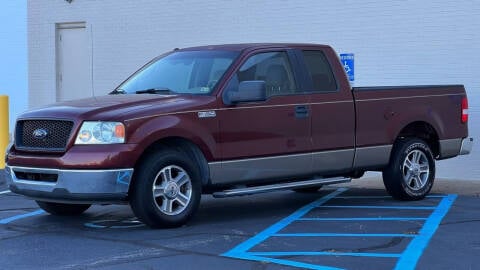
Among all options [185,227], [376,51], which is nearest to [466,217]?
[185,227]

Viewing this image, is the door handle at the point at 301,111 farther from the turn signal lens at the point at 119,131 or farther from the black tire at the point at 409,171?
the turn signal lens at the point at 119,131

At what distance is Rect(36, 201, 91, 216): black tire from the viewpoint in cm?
866

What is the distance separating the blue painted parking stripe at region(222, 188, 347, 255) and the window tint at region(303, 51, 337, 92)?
1.51 metres

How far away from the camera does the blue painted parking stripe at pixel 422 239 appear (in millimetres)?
6305

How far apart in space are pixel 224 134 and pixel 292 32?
20.7 feet

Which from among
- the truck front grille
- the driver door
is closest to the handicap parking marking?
the driver door

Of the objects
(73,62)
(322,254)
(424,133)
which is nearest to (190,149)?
(322,254)

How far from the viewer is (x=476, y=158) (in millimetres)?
12234

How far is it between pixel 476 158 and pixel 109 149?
7.13m

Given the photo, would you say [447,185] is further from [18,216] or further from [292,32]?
[18,216]

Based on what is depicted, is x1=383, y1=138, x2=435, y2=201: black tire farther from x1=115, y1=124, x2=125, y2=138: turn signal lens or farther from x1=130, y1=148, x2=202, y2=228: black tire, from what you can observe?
x1=115, y1=124, x2=125, y2=138: turn signal lens

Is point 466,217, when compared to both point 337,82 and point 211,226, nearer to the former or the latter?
point 337,82

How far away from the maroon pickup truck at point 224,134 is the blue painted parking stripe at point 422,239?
67 cm

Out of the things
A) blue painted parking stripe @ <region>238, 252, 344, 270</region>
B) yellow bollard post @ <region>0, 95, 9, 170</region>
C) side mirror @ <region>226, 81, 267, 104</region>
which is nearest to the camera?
blue painted parking stripe @ <region>238, 252, 344, 270</region>
